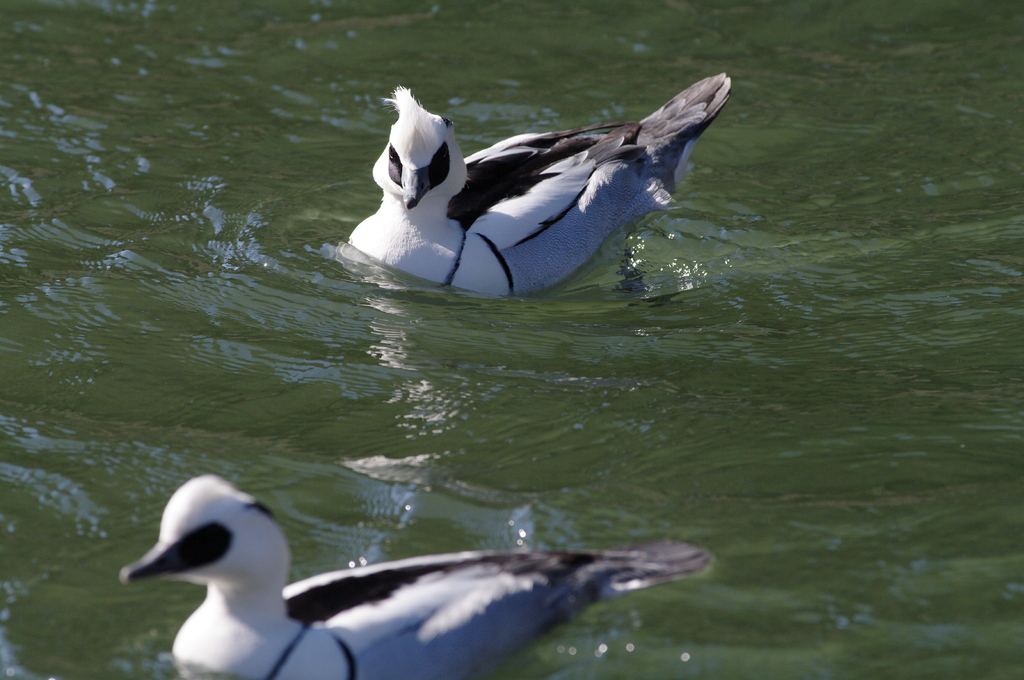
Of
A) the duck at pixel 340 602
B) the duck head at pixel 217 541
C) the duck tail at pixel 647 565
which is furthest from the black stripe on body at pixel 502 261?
the duck head at pixel 217 541

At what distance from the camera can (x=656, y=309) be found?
6.75 meters

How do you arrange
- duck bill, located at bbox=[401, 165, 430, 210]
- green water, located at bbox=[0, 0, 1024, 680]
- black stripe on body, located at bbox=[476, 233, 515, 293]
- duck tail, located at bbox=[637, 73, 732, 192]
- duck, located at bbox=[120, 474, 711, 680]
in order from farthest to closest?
duck tail, located at bbox=[637, 73, 732, 192], black stripe on body, located at bbox=[476, 233, 515, 293], duck bill, located at bbox=[401, 165, 430, 210], green water, located at bbox=[0, 0, 1024, 680], duck, located at bbox=[120, 474, 711, 680]

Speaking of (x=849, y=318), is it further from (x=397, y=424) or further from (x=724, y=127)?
(x=724, y=127)

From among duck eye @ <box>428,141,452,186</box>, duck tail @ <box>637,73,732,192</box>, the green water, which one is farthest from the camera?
duck tail @ <box>637,73,732,192</box>

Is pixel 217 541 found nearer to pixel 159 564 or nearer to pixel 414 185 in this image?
pixel 159 564

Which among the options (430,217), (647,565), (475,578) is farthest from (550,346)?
(475,578)

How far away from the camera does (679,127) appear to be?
8.58m

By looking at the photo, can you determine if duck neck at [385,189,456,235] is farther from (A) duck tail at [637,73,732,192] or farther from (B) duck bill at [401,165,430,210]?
(A) duck tail at [637,73,732,192]

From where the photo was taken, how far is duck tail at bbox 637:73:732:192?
8.47 meters

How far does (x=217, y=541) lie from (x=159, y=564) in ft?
0.58

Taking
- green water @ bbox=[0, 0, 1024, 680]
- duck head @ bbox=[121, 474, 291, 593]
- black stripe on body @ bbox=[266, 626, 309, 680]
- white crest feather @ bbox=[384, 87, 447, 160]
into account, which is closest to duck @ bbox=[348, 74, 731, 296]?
white crest feather @ bbox=[384, 87, 447, 160]

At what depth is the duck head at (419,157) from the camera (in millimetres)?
6793

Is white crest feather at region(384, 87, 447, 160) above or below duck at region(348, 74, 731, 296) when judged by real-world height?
above

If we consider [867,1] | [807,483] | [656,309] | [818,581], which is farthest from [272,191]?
[867,1]
